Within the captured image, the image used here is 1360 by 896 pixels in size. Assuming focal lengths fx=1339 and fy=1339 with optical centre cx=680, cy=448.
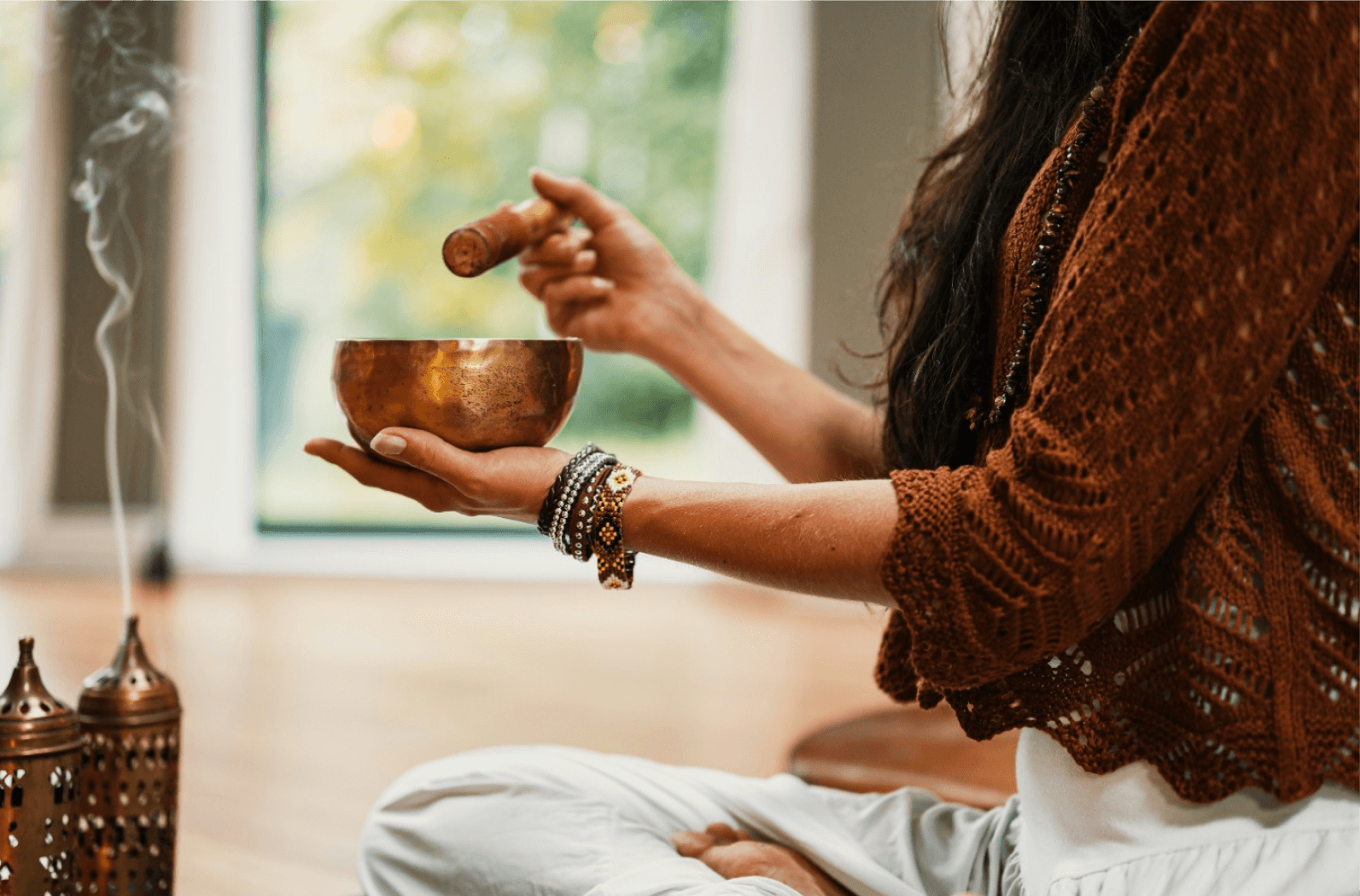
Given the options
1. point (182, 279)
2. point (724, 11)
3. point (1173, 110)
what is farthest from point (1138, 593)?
point (724, 11)

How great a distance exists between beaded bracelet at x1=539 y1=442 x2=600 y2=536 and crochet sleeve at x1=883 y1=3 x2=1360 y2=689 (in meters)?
0.26

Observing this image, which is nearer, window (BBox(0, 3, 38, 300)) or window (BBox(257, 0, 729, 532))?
window (BBox(0, 3, 38, 300))

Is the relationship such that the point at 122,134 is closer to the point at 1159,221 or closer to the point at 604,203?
the point at 604,203

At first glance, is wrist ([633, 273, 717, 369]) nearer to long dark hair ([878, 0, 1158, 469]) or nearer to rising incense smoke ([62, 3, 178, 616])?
long dark hair ([878, 0, 1158, 469])

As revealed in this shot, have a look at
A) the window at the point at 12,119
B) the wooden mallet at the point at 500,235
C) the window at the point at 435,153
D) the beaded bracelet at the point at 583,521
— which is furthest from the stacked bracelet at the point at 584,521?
the window at the point at 435,153

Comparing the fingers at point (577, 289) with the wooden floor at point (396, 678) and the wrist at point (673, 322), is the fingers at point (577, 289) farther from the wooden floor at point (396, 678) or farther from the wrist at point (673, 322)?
the wooden floor at point (396, 678)

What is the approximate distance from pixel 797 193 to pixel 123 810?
332 centimetres

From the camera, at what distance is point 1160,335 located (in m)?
0.81

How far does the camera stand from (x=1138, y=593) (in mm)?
922

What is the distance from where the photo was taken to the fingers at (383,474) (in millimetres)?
1039

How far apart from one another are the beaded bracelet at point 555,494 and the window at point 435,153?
4.21 metres

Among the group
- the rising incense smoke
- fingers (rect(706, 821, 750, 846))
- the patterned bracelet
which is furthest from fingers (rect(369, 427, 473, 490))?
the rising incense smoke

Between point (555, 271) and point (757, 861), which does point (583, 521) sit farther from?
point (555, 271)

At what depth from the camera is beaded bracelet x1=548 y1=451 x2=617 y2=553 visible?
0.98m
